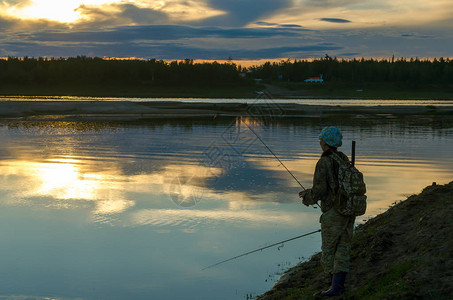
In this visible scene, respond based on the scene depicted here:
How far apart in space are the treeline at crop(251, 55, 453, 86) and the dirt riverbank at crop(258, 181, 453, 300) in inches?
5776

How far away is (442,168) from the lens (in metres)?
16.2

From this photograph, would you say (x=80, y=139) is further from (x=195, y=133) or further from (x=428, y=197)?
(x=428, y=197)

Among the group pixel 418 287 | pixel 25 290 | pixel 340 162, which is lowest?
pixel 25 290

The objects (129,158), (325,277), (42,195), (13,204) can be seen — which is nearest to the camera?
(325,277)

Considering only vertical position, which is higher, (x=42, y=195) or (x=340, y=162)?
(x=340, y=162)

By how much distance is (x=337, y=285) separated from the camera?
572cm

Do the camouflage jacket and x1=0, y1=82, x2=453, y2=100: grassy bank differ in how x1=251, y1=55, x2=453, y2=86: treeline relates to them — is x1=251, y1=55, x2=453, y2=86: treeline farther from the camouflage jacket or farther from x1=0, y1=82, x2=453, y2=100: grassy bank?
the camouflage jacket

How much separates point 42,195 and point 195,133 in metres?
17.2

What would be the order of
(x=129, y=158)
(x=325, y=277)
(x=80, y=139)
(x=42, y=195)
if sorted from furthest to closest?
(x=80, y=139), (x=129, y=158), (x=42, y=195), (x=325, y=277)

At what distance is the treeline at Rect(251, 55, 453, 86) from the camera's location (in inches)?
6161

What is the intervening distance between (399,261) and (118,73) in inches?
5935

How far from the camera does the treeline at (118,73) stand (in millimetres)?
141375

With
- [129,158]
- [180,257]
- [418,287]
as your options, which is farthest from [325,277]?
[129,158]

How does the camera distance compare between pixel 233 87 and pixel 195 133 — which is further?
pixel 233 87
